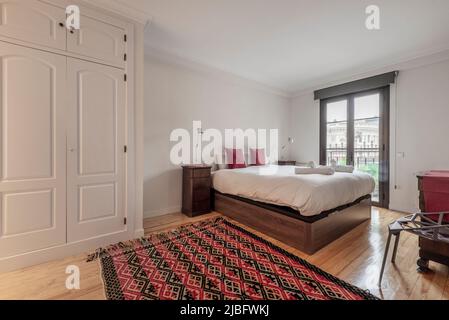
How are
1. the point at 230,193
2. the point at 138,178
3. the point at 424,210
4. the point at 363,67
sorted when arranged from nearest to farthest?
the point at 424,210 < the point at 138,178 < the point at 230,193 < the point at 363,67

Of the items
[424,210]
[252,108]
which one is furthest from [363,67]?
[424,210]

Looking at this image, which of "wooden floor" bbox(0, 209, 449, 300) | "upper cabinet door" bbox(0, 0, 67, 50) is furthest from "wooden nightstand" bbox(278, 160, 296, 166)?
"upper cabinet door" bbox(0, 0, 67, 50)

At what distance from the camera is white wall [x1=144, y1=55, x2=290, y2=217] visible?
3229 mm

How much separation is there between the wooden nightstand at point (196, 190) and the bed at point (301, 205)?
1.36 ft

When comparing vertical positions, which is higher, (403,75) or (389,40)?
(389,40)

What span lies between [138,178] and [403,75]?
460cm

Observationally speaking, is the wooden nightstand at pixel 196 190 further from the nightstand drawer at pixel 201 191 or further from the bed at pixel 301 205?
the bed at pixel 301 205

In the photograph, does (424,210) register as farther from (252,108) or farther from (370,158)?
(252,108)

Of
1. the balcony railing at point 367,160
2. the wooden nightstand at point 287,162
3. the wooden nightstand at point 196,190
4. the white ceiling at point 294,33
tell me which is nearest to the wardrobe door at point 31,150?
the white ceiling at point 294,33

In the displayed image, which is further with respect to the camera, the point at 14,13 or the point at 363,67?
the point at 363,67

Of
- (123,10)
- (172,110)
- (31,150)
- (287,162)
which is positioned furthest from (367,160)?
(31,150)

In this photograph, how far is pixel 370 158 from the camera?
405cm

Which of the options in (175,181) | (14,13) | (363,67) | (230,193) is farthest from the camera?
(363,67)

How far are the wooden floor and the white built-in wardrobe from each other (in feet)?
1.01
